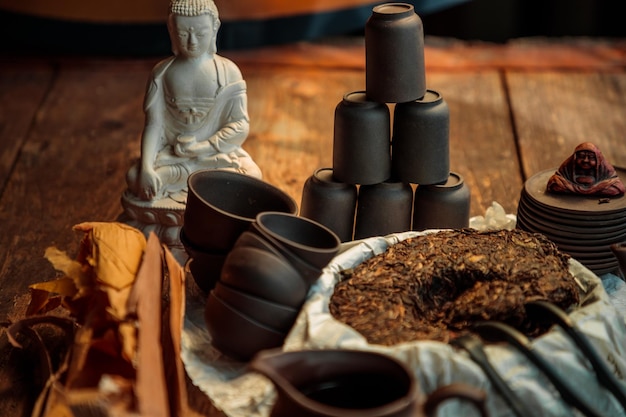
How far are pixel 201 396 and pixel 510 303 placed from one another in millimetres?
567

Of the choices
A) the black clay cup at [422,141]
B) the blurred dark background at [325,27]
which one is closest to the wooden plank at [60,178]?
the blurred dark background at [325,27]

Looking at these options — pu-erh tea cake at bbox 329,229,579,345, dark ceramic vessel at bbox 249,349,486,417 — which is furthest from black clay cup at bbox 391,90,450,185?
dark ceramic vessel at bbox 249,349,486,417

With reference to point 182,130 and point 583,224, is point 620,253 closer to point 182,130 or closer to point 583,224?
point 583,224

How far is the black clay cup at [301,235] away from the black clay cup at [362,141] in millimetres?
336

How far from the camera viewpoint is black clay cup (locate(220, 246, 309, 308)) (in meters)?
1.49

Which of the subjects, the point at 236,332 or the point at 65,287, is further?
the point at 65,287

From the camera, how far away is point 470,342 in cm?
142

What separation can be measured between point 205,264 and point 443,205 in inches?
22.2

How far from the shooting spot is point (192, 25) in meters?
1.94

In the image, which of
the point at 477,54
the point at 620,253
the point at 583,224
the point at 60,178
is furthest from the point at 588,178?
the point at 477,54

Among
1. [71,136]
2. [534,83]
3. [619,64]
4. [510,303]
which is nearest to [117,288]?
[510,303]

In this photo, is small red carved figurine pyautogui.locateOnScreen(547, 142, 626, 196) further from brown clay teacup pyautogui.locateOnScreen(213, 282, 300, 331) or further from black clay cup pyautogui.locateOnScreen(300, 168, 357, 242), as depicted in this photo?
brown clay teacup pyautogui.locateOnScreen(213, 282, 300, 331)

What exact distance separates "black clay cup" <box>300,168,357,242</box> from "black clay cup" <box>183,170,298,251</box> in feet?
0.64

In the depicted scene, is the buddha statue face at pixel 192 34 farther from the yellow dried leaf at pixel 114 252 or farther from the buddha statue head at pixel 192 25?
the yellow dried leaf at pixel 114 252
